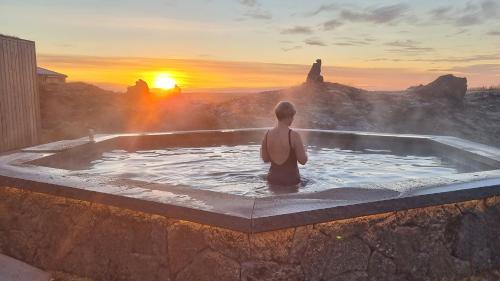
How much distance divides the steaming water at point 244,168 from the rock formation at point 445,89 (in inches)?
1035

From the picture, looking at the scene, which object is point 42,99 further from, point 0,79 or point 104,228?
point 104,228

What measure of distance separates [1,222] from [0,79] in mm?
6827

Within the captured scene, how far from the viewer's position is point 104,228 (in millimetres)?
3691

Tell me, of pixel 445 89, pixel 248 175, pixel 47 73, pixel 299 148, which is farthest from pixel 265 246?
pixel 445 89

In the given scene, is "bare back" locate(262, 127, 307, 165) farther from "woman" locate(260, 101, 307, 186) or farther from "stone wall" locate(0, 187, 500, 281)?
"stone wall" locate(0, 187, 500, 281)

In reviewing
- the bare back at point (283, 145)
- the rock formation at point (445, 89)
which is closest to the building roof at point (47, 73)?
the bare back at point (283, 145)

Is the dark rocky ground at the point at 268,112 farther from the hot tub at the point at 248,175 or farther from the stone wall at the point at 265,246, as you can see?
the stone wall at the point at 265,246

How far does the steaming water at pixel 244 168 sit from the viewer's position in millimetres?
6432

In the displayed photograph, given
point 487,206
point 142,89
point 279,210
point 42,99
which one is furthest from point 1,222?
point 142,89

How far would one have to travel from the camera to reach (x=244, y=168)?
7527mm

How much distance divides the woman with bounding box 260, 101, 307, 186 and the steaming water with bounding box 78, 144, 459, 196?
0.32 metres

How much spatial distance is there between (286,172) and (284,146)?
18.6 inches

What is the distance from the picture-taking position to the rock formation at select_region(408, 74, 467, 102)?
32.4 metres

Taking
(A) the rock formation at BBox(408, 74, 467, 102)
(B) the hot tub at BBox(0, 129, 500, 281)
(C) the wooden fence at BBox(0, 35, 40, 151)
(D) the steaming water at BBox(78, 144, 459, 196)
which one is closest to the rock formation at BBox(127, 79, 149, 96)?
(C) the wooden fence at BBox(0, 35, 40, 151)
